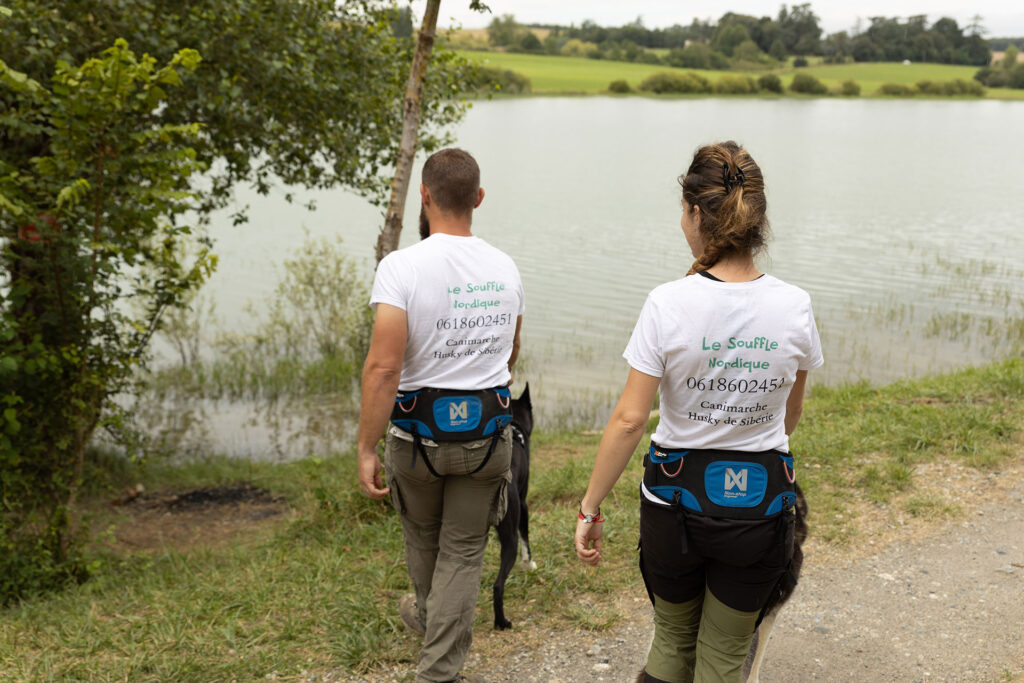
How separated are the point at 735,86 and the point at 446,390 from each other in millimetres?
69267

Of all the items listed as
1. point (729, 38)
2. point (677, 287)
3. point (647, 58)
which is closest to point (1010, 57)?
point (729, 38)

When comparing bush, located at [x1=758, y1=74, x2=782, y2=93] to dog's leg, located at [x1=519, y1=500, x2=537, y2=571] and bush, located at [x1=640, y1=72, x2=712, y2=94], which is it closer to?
bush, located at [x1=640, y1=72, x2=712, y2=94]

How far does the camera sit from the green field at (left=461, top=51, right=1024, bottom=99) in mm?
65938

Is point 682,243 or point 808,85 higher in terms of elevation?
point 808,85

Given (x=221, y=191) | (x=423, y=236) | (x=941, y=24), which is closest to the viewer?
(x=423, y=236)

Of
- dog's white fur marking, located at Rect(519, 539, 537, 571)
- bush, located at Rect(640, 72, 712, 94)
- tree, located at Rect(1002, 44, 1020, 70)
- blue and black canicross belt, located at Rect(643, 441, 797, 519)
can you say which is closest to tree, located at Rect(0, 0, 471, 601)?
dog's white fur marking, located at Rect(519, 539, 537, 571)

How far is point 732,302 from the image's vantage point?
2.46 metres

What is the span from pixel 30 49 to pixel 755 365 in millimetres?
5401

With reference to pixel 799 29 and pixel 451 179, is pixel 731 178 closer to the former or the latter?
pixel 451 179

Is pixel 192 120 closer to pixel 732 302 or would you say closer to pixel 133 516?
pixel 133 516

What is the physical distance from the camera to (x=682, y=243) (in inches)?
714

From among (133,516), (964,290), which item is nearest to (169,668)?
(133,516)

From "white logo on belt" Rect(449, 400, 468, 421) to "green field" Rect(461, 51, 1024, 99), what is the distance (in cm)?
6108

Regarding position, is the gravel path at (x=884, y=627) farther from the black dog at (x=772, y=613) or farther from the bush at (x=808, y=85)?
the bush at (x=808, y=85)
